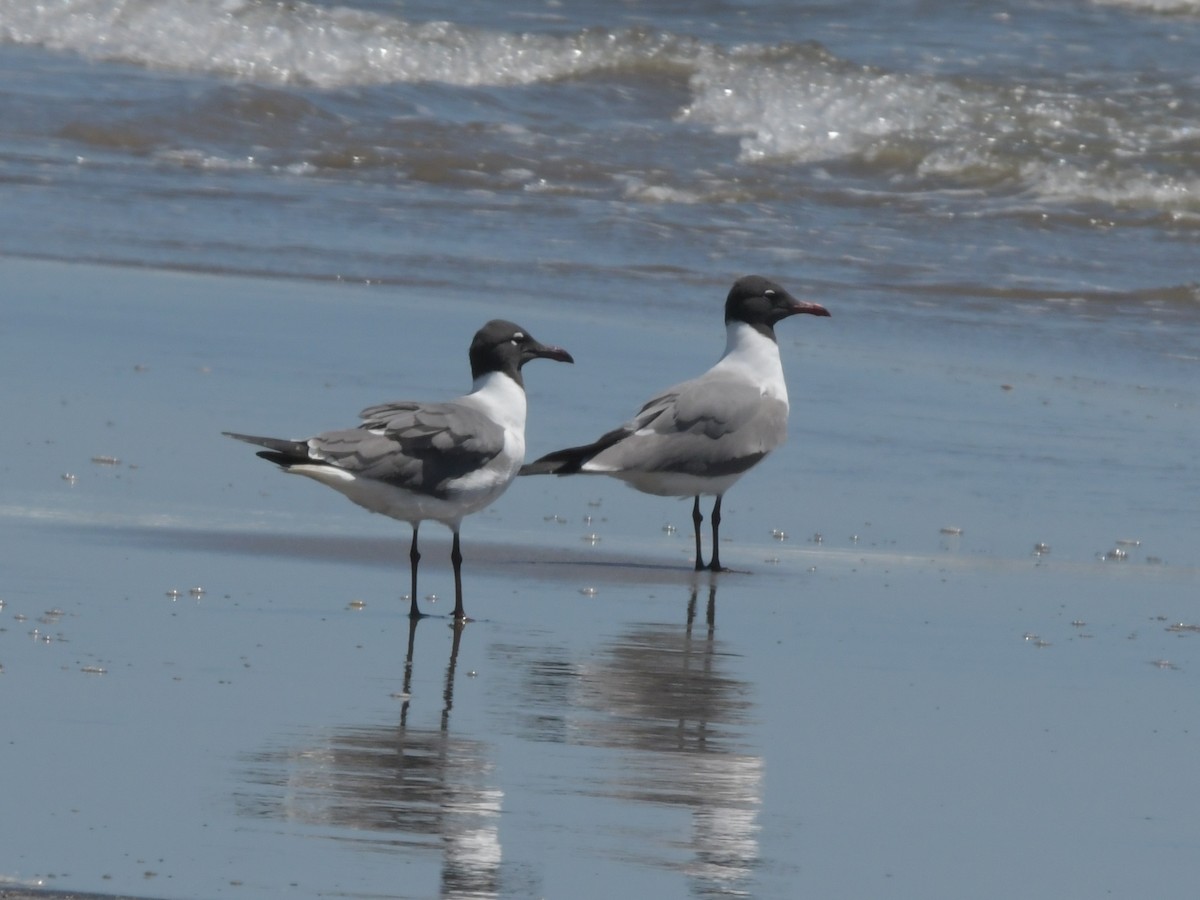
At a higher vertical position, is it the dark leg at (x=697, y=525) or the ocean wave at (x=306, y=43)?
the ocean wave at (x=306, y=43)

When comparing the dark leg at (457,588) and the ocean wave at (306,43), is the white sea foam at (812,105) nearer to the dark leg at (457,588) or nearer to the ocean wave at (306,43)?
the ocean wave at (306,43)

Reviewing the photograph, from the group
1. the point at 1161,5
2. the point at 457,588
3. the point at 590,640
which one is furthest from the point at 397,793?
the point at 1161,5

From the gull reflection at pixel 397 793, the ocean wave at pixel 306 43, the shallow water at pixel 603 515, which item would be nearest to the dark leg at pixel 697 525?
the shallow water at pixel 603 515

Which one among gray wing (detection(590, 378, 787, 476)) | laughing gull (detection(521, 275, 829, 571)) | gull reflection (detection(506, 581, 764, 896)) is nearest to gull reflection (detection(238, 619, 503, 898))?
gull reflection (detection(506, 581, 764, 896))

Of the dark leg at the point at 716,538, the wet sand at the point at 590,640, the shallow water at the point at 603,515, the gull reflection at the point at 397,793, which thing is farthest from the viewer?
the dark leg at the point at 716,538

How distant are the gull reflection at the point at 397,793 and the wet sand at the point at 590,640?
1 cm

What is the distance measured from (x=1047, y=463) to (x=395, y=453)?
3.21 m

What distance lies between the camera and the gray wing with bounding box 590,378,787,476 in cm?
685

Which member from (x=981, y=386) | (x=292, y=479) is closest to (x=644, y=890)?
(x=292, y=479)

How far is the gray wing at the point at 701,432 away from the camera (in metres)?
6.85

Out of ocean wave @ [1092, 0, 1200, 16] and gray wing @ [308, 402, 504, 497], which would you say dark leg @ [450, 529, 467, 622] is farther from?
ocean wave @ [1092, 0, 1200, 16]

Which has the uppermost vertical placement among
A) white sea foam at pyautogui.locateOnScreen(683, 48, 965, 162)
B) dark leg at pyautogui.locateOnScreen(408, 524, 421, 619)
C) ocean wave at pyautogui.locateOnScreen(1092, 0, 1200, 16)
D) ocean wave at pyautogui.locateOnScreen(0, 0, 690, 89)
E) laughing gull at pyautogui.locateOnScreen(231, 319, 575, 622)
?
ocean wave at pyautogui.locateOnScreen(1092, 0, 1200, 16)

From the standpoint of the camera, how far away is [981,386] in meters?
9.38

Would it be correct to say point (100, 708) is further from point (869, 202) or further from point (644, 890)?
point (869, 202)
